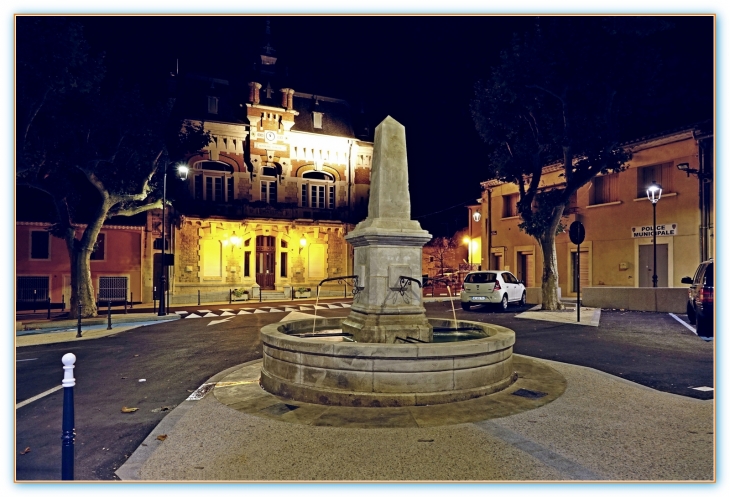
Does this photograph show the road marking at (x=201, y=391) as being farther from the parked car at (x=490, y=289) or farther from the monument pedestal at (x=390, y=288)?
the parked car at (x=490, y=289)

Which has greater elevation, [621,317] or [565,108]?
[565,108]

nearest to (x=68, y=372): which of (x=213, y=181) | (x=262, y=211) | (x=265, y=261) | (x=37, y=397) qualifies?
(x=37, y=397)

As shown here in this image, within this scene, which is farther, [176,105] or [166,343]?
[176,105]

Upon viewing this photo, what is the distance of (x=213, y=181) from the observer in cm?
2995

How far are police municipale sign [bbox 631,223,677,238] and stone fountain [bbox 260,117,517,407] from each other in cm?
1775

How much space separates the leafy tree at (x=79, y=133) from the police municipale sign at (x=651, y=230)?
72.7ft

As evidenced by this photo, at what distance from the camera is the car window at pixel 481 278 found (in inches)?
746

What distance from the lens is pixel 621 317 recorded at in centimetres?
1559

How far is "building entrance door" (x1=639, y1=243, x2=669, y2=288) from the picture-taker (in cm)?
2158

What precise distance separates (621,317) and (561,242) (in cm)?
1175

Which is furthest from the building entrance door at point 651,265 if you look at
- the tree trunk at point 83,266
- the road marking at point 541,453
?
the tree trunk at point 83,266

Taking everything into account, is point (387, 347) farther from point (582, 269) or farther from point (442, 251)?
point (442, 251)

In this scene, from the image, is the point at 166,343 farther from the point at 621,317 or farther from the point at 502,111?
the point at 502,111

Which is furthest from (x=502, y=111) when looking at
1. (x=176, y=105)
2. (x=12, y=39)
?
(x=176, y=105)
